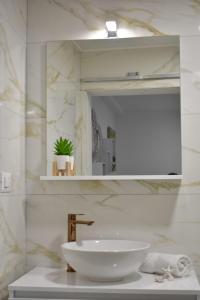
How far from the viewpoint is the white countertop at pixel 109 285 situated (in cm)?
192

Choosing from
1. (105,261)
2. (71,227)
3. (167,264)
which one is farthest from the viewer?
(71,227)

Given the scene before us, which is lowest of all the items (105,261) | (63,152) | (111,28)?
(105,261)

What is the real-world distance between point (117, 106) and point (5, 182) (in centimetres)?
74

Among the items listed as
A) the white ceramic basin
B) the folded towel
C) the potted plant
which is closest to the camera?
the white ceramic basin

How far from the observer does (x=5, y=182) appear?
215cm

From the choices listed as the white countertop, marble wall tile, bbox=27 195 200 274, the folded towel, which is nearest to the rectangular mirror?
marble wall tile, bbox=27 195 200 274

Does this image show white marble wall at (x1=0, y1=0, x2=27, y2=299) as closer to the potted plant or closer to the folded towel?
the potted plant

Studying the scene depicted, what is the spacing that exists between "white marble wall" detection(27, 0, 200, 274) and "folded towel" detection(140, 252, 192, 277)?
171mm

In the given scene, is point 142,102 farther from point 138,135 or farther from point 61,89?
point 61,89

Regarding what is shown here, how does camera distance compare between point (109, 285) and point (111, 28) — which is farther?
point (111, 28)

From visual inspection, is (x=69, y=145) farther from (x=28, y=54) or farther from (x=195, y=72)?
(x=195, y=72)

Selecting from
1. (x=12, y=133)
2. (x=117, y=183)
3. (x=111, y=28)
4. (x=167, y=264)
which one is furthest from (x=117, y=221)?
(x=111, y=28)

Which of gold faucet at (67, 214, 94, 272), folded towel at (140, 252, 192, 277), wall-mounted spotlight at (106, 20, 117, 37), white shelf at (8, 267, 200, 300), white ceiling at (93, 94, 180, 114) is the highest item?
wall-mounted spotlight at (106, 20, 117, 37)

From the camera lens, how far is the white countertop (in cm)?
192
